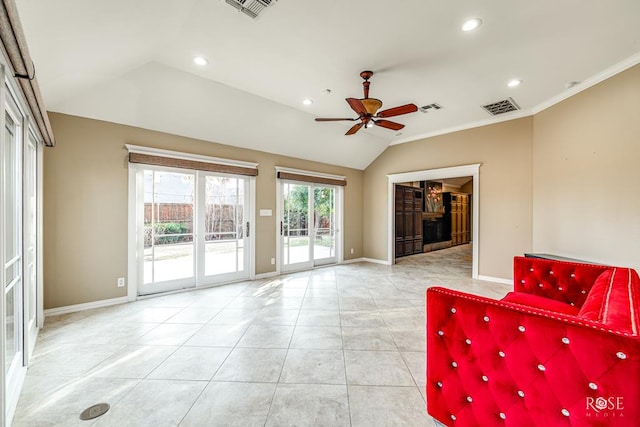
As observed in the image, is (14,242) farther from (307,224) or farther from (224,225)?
(307,224)

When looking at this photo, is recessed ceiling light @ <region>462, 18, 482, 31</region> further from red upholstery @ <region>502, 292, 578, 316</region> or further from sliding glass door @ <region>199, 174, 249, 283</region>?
sliding glass door @ <region>199, 174, 249, 283</region>

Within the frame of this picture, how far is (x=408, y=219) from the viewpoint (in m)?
7.85

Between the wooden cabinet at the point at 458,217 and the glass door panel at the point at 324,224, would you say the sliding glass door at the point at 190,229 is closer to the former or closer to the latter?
the glass door panel at the point at 324,224

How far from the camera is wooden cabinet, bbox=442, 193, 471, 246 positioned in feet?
33.7

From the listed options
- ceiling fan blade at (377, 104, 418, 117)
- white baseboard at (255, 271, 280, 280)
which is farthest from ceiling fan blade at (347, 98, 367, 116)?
white baseboard at (255, 271, 280, 280)

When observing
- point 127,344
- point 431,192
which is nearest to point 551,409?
point 127,344

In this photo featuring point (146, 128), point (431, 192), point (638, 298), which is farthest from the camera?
point (431, 192)

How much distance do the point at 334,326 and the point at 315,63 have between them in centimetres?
315

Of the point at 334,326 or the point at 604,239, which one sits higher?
the point at 604,239

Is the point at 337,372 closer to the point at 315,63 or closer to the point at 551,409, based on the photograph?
the point at 551,409

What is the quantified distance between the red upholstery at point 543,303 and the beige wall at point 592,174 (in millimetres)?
1626

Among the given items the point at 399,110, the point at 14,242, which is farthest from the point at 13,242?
the point at 399,110

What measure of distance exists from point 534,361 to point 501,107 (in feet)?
14.8

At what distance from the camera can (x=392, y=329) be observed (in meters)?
2.92
